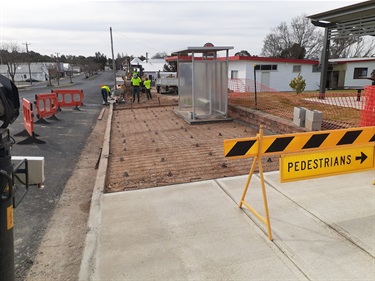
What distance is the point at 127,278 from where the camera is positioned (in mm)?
2705

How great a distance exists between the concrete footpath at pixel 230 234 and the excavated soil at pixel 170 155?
0.49 metres

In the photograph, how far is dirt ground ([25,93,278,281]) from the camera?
327cm

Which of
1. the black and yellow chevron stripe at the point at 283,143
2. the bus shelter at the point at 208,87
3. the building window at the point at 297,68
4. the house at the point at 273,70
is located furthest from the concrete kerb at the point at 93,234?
the building window at the point at 297,68

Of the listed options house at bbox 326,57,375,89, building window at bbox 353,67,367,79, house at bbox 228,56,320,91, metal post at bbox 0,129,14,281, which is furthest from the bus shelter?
building window at bbox 353,67,367,79

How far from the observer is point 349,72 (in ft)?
99.1

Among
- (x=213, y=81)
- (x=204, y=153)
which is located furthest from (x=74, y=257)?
(x=213, y=81)

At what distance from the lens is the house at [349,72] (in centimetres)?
2927

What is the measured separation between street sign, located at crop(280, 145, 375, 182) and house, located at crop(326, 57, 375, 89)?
1158 inches

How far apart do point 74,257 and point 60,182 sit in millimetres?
2680

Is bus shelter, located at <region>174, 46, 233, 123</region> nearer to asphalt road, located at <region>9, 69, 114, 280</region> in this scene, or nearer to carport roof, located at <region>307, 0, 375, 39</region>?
asphalt road, located at <region>9, 69, 114, 280</region>

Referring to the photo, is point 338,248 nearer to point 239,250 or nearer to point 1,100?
point 239,250

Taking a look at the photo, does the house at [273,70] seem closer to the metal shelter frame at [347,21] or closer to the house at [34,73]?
the metal shelter frame at [347,21]

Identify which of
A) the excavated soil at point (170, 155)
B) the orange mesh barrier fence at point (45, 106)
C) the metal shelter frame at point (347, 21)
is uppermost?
the metal shelter frame at point (347, 21)

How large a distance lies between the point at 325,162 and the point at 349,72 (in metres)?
31.3
